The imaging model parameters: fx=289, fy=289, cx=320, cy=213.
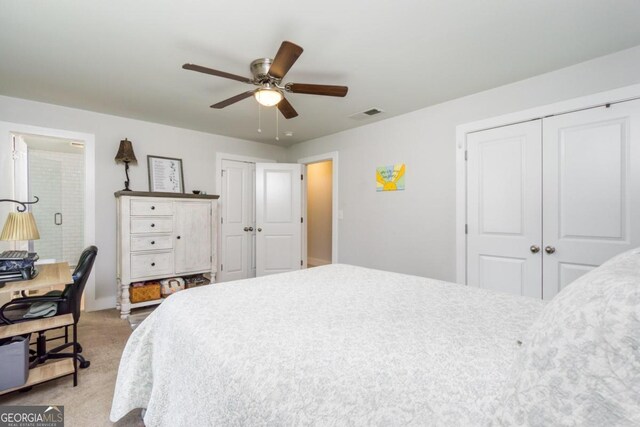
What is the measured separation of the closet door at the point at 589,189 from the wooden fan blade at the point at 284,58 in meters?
2.16

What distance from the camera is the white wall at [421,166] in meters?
2.29

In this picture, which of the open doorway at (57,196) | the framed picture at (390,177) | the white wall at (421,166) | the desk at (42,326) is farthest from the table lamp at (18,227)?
the framed picture at (390,177)

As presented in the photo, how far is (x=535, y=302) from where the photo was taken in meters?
1.32

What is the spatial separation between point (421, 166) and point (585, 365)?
2.95m

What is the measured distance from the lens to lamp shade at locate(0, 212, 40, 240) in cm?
214

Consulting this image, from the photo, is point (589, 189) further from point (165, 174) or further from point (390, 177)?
point (165, 174)

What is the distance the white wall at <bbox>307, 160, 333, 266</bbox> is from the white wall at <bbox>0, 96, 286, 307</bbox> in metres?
2.49

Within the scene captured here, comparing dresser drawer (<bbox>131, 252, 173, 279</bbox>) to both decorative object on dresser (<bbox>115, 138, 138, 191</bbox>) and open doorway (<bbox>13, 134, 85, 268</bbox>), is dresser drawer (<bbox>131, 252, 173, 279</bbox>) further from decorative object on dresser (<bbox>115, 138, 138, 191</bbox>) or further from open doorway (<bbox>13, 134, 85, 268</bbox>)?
open doorway (<bbox>13, 134, 85, 268</bbox>)

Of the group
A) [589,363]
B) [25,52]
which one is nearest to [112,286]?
[25,52]

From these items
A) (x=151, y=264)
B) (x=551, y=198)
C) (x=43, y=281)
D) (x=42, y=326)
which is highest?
(x=551, y=198)

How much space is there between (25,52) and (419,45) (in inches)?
112

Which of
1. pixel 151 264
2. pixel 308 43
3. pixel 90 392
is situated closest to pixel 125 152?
pixel 151 264

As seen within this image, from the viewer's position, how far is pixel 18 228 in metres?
2.16

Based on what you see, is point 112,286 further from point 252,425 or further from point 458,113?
point 458,113
